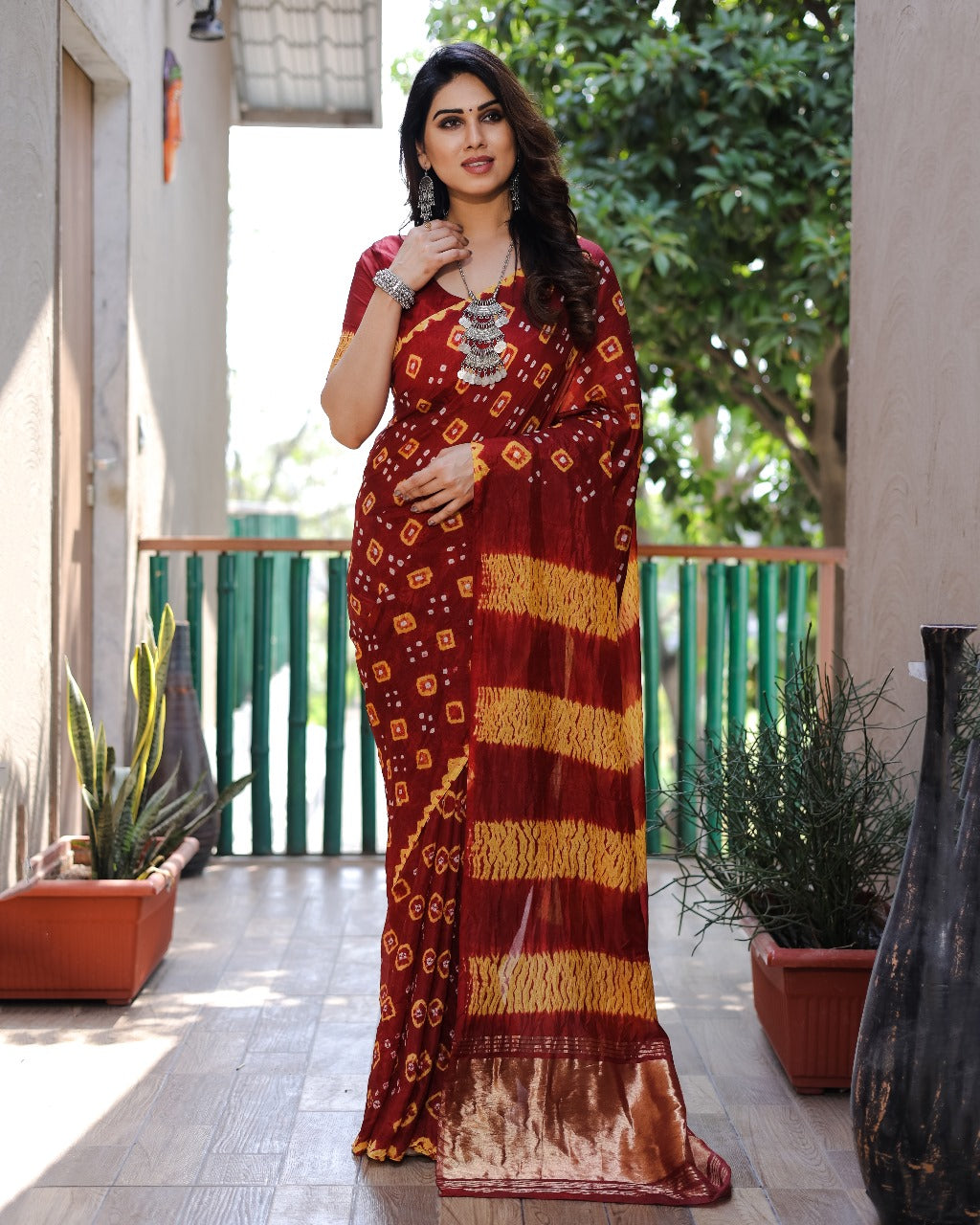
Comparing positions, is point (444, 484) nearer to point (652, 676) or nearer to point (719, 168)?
point (652, 676)

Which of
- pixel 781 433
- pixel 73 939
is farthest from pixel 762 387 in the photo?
pixel 73 939

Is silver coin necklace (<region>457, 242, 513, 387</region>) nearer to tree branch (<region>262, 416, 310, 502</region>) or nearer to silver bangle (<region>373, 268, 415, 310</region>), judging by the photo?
silver bangle (<region>373, 268, 415, 310</region>)

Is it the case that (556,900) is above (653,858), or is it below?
above

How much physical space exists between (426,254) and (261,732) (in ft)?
8.43

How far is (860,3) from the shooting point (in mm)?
3137

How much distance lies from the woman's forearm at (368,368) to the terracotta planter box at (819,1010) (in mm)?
1204

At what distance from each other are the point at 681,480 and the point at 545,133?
14.4ft

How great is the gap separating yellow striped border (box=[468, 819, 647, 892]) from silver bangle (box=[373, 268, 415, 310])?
835mm

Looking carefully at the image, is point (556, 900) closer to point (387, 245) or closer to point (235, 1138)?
point (235, 1138)

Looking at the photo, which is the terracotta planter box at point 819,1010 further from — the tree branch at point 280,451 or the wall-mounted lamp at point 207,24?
the tree branch at point 280,451

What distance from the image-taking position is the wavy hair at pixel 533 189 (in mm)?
2316

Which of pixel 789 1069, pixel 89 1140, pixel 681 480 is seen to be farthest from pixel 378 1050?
pixel 681 480

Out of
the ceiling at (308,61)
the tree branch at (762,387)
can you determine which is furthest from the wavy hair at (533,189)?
the ceiling at (308,61)

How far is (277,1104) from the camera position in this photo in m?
2.57
